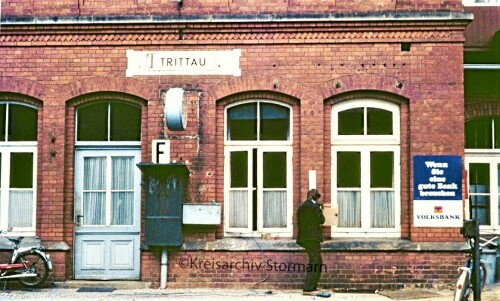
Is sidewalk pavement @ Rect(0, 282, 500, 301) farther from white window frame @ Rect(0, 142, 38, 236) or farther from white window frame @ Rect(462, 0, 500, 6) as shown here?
white window frame @ Rect(462, 0, 500, 6)

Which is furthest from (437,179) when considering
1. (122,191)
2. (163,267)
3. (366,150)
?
(122,191)

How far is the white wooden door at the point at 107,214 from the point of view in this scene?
556 inches

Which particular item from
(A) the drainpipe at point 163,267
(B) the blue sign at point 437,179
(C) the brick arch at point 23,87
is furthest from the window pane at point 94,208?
(B) the blue sign at point 437,179

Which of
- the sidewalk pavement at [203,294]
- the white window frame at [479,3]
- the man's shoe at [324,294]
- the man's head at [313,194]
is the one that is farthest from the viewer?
the white window frame at [479,3]

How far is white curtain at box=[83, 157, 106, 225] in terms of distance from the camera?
46.7ft

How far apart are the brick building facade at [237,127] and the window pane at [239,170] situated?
3cm

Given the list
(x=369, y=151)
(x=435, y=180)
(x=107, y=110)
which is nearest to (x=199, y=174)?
(x=107, y=110)

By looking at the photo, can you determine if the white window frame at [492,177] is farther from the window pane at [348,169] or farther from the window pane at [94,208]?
the window pane at [94,208]

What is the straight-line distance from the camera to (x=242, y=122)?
14.2m

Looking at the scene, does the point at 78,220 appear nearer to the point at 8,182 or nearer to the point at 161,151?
the point at 8,182

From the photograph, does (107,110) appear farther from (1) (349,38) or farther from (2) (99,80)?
(1) (349,38)

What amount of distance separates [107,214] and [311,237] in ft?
12.8

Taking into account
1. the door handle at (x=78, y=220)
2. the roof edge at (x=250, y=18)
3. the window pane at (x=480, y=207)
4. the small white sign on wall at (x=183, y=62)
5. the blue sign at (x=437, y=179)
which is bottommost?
the door handle at (x=78, y=220)

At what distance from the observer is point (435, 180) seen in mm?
13586
